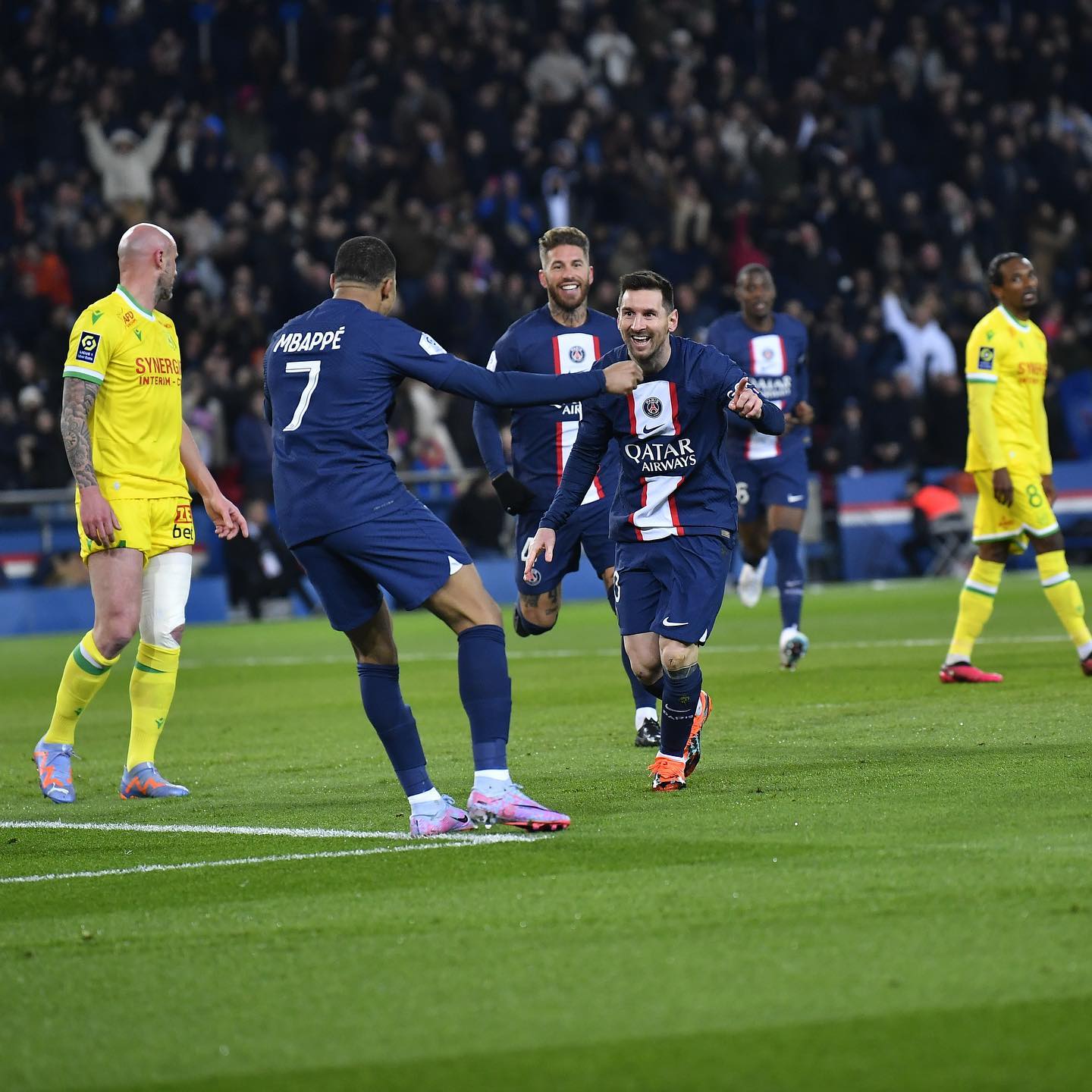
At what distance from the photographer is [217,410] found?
21688mm

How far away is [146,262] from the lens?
28.0ft

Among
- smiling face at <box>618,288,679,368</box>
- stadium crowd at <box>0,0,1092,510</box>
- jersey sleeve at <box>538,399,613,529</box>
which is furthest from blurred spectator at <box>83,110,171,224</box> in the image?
smiling face at <box>618,288,679,368</box>

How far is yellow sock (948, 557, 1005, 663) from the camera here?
1161 centimetres

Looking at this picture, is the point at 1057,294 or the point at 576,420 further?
the point at 1057,294

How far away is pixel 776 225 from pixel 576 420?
703 inches

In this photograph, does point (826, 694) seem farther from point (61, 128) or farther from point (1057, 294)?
point (1057, 294)

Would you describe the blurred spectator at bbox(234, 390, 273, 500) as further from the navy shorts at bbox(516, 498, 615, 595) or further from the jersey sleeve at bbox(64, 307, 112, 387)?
the jersey sleeve at bbox(64, 307, 112, 387)

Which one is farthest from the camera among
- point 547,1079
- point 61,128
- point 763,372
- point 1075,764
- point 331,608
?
point 61,128

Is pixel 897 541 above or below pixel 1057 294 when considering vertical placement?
below

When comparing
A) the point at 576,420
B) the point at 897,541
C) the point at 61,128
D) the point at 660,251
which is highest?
the point at 61,128

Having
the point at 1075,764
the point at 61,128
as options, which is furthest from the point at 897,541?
the point at 1075,764

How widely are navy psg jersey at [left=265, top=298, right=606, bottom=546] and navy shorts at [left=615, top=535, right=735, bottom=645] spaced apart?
1.44 metres

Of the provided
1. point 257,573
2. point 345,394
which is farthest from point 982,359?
point 257,573

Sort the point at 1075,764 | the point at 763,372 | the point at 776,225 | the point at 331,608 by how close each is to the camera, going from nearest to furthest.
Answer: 1. the point at 331,608
2. the point at 1075,764
3. the point at 763,372
4. the point at 776,225
